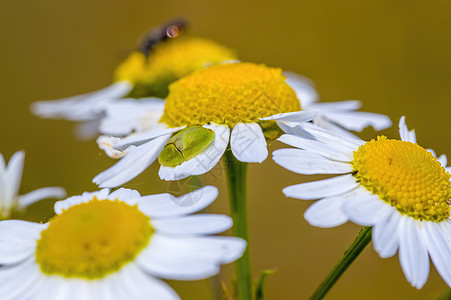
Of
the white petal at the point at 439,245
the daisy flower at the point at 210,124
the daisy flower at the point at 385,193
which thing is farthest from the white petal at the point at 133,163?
the white petal at the point at 439,245

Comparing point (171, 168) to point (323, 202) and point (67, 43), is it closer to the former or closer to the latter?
point (323, 202)

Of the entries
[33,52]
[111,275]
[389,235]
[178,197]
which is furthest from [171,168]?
[33,52]

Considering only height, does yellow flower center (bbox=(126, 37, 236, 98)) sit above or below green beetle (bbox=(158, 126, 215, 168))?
below

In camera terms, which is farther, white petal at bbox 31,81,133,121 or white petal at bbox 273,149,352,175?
white petal at bbox 31,81,133,121

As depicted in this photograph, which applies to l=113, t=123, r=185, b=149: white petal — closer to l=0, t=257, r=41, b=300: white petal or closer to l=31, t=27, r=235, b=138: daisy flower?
l=0, t=257, r=41, b=300: white petal

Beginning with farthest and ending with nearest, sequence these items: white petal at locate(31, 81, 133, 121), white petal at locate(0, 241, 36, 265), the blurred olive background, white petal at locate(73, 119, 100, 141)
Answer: the blurred olive background → white petal at locate(73, 119, 100, 141) → white petal at locate(31, 81, 133, 121) → white petal at locate(0, 241, 36, 265)

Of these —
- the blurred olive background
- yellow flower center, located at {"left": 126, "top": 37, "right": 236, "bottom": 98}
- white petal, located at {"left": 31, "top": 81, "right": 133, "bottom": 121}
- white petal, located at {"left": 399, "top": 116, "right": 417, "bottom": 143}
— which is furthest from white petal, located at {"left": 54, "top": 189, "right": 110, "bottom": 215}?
the blurred olive background

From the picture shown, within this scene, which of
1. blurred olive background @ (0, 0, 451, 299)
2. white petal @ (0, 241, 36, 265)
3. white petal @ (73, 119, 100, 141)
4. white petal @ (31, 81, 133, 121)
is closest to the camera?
white petal @ (0, 241, 36, 265)

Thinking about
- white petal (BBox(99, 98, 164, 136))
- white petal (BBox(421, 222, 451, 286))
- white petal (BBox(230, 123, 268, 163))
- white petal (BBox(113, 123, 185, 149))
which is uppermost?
white petal (BBox(230, 123, 268, 163))
